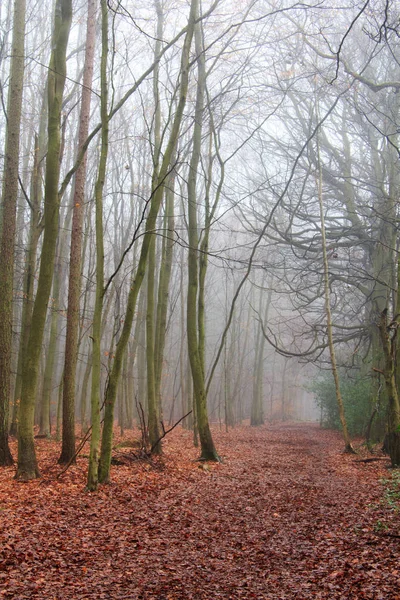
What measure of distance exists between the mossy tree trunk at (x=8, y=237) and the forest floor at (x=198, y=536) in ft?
3.58

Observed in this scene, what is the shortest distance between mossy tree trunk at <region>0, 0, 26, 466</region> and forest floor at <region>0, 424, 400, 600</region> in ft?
3.58

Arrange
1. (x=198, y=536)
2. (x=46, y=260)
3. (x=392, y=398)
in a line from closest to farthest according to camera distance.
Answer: (x=198, y=536), (x=46, y=260), (x=392, y=398)

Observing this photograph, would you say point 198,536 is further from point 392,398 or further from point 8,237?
point 8,237

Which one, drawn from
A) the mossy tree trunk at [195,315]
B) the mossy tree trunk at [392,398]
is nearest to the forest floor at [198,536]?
the mossy tree trunk at [392,398]

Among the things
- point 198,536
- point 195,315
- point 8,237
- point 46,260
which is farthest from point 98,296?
point 195,315

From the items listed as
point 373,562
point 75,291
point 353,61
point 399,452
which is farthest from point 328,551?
point 353,61

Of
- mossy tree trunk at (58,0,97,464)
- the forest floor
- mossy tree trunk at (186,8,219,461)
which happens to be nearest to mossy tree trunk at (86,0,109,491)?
the forest floor

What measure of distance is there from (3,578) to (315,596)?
7.49 ft

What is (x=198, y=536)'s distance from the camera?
5.15m

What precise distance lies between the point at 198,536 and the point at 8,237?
565 cm

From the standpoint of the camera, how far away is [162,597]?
359 centimetres

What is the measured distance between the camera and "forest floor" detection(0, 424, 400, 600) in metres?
3.75

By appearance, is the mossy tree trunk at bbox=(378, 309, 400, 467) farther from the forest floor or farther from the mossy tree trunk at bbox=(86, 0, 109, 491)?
the mossy tree trunk at bbox=(86, 0, 109, 491)

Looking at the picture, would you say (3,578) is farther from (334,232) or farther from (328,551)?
(334,232)
